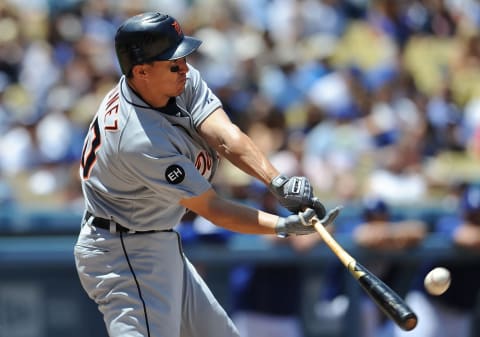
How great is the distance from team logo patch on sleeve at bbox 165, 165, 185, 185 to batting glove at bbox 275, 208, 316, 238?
45 cm

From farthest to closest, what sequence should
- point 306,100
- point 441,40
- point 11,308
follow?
point 441,40
point 306,100
point 11,308

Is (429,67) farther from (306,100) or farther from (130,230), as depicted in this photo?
(130,230)

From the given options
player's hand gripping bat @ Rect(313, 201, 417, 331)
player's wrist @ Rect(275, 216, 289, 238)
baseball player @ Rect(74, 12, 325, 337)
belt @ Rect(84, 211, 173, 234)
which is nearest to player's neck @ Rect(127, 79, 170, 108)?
baseball player @ Rect(74, 12, 325, 337)

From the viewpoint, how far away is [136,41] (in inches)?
152

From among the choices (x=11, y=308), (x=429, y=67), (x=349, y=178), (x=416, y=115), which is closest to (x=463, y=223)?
(x=349, y=178)

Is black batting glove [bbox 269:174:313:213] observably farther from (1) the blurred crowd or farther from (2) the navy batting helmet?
(1) the blurred crowd

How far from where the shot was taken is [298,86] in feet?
29.8

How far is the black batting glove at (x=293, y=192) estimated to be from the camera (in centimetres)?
389

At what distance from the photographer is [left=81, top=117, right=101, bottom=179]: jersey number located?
3998mm

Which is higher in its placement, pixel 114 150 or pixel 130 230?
pixel 114 150

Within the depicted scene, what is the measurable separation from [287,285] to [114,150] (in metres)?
2.75

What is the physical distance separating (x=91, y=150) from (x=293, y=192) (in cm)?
88

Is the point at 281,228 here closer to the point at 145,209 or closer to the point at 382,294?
the point at 382,294

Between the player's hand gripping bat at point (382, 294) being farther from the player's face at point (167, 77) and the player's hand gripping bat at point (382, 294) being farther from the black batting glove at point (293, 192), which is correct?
the player's face at point (167, 77)
